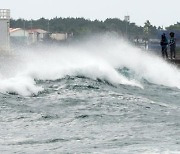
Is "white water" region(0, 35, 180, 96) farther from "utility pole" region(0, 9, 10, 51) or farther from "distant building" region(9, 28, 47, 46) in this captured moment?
"distant building" region(9, 28, 47, 46)

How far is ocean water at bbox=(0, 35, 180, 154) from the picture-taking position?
12.4 metres

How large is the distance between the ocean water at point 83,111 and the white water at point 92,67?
47 millimetres

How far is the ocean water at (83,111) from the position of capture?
40.7 feet

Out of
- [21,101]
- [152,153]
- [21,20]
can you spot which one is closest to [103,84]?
[21,101]

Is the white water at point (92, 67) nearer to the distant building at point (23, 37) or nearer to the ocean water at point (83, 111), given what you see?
the ocean water at point (83, 111)

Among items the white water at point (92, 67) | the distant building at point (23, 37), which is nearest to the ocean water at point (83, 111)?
the white water at point (92, 67)

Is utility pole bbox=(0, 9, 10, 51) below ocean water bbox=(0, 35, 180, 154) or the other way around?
the other way around

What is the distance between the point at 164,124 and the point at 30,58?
21.6m

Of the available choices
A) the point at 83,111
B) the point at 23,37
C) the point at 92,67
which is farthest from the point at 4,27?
the point at 83,111

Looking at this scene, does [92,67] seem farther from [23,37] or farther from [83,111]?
[23,37]

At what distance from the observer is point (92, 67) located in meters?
28.8

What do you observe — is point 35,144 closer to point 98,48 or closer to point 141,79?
point 141,79

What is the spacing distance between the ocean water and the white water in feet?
0.15

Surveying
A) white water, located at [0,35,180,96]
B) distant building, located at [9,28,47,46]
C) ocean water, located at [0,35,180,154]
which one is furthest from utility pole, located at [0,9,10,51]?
ocean water, located at [0,35,180,154]
